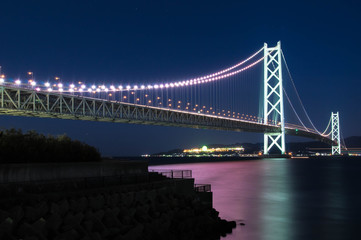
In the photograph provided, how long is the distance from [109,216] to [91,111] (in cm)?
3830

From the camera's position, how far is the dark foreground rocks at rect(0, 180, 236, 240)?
735 centimetres

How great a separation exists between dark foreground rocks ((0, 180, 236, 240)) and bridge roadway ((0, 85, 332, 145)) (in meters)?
30.1

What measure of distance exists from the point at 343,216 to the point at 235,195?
7071 millimetres

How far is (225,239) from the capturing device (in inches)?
424

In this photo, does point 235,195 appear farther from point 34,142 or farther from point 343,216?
point 34,142

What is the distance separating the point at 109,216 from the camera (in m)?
8.57

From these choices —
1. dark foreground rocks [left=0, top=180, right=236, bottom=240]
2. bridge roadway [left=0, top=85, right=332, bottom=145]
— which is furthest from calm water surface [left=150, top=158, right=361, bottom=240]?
bridge roadway [left=0, top=85, right=332, bottom=145]

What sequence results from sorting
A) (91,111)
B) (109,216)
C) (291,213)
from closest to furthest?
(109,216) → (291,213) → (91,111)

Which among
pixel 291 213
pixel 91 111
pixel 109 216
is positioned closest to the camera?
pixel 109 216

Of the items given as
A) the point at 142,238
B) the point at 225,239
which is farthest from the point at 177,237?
the point at 225,239

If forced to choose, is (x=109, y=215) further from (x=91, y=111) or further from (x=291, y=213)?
(x=91, y=111)

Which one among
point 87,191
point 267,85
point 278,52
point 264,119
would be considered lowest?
point 87,191

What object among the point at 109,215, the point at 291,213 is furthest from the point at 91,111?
the point at 109,215

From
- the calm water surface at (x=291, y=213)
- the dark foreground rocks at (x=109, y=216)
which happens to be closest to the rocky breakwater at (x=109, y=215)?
the dark foreground rocks at (x=109, y=216)
